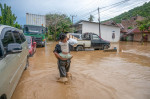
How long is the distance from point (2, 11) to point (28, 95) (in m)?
23.3

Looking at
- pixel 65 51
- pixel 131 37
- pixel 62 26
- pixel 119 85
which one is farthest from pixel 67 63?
pixel 131 37

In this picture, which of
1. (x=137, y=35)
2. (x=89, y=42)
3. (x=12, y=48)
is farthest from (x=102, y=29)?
(x=12, y=48)

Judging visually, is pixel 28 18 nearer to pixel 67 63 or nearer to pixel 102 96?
pixel 67 63

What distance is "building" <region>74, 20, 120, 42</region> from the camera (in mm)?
22406

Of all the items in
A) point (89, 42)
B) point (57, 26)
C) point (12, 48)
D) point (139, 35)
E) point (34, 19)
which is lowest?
point (12, 48)

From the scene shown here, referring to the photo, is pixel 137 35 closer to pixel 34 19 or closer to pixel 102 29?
pixel 102 29

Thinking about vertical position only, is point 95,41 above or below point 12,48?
above

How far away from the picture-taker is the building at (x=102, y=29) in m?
22.4

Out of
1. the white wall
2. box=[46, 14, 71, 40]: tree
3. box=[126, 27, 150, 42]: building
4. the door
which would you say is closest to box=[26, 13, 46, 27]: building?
the door

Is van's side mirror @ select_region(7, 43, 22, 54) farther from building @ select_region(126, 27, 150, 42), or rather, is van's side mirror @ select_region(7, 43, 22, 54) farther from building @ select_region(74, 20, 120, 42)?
building @ select_region(126, 27, 150, 42)

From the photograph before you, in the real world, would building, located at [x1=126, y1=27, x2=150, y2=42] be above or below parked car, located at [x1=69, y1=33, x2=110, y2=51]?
above

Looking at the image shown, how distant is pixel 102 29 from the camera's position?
2472 cm

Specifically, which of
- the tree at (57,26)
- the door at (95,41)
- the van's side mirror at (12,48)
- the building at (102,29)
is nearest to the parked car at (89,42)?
the door at (95,41)

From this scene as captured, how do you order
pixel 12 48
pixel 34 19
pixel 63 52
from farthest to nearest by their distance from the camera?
pixel 34 19, pixel 63 52, pixel 12 48
